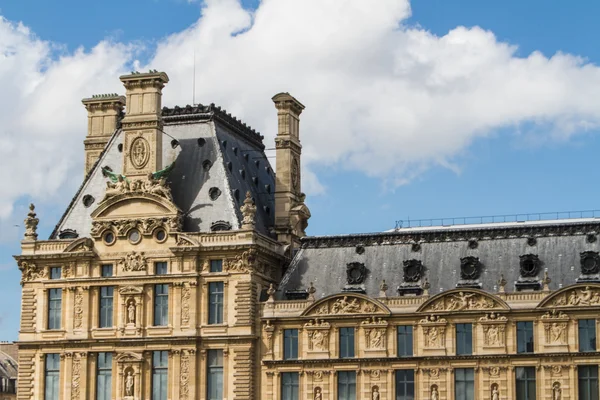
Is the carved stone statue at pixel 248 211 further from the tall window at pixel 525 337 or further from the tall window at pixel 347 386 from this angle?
the tall window at pixel 525 337

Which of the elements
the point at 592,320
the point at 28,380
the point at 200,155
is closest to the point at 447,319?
the point at 592,320

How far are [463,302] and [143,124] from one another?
2563 cm

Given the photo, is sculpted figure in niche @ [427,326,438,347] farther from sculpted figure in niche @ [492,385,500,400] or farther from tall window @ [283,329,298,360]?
tall window @ [283,329,298,360]

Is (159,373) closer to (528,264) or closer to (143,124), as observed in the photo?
(143,124)

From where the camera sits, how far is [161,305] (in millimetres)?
99375

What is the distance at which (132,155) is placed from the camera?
10281 cm

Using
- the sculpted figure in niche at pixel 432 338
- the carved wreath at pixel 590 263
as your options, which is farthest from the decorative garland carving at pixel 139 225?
the carved wreath at pixel 590 263

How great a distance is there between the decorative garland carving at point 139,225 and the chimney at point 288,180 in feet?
26.0

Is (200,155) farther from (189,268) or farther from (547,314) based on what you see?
(547,314)

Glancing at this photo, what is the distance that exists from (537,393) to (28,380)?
1342 inches

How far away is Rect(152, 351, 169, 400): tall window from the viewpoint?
98312 millimetres

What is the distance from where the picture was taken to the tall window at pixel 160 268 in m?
99.8

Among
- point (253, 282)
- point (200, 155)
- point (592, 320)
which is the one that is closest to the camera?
point (592, 320)

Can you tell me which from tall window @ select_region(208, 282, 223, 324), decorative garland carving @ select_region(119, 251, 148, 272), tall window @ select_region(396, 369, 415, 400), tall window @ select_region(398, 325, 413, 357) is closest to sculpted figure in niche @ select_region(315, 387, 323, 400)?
tall window @ select_region(396, 369, 415, 400)
